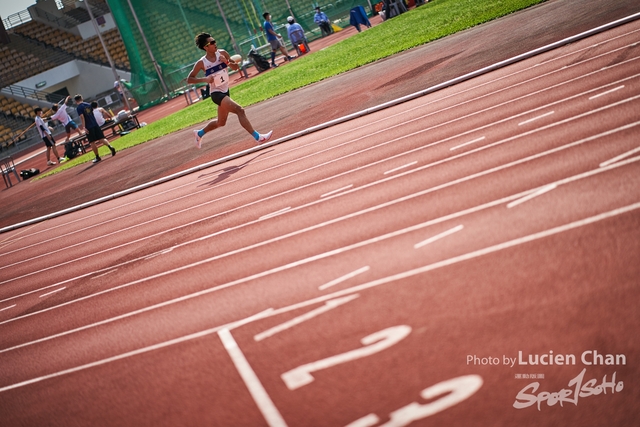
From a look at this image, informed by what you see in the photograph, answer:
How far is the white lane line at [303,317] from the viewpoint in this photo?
16.1 ft

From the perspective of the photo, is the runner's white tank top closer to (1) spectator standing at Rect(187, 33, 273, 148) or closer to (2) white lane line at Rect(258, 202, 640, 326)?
(1) spectator standing at Rect(187, 33, 273, 148)

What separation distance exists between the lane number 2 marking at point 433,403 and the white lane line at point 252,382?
1.79 feet

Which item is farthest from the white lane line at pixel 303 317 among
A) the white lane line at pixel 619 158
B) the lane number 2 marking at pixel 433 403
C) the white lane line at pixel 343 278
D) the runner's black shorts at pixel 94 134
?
the runner's black shorts at pixel 94 134

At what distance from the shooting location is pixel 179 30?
32.0m

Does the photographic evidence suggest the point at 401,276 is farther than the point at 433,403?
Yes

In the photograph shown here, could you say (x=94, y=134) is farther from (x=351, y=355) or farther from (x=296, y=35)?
(x=351, y=355)

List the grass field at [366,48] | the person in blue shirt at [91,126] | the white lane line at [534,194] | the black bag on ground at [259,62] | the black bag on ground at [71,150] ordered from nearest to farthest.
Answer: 1. the white lane line at [534,194]
2. the grass field at [366,48]
3. the person in blue shirt at [91,126]
4. the black bag on ground at [71,150]
5. the black bag on ground at [259,62]

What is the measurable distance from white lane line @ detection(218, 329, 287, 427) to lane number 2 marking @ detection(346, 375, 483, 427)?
0.55m

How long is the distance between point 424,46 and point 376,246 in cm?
1247

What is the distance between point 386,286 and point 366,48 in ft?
56.3

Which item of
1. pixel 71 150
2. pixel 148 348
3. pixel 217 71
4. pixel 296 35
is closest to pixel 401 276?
pixel 148 348

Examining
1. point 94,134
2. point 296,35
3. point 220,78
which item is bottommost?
point 220,78

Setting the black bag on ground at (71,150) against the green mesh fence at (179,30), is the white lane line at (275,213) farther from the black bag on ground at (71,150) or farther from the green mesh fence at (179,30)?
the green mesh fence at (179,30)

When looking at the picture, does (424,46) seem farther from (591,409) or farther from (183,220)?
(591,409)
